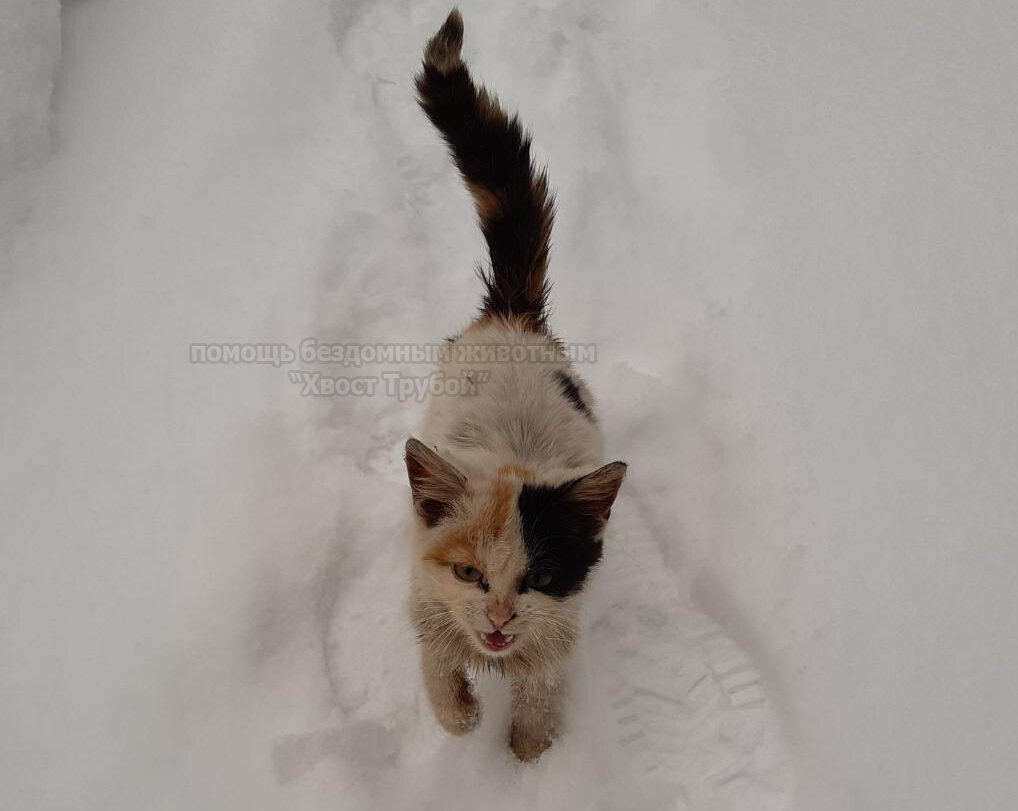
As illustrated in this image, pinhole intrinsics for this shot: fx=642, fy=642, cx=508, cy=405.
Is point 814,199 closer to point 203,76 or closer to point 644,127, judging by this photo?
point 644,127

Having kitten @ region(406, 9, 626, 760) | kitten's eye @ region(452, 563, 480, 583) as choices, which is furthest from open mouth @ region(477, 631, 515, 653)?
kitten's eye @ region(452, 563, 480, 583)

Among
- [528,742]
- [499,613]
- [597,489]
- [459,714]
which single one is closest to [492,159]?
[597,489]

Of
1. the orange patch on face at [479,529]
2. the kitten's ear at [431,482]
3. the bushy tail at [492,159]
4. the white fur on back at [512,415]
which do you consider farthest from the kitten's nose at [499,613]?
the bushy tail at [492,159]

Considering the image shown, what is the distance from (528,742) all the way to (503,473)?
3.30 ft

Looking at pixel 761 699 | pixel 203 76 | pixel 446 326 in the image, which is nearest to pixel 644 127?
pixel 446 326

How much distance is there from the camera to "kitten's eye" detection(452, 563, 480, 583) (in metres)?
1.72

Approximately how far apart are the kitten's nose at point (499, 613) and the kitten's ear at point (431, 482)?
11.8 inches

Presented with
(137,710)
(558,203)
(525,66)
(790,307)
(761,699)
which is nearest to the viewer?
(137,710)

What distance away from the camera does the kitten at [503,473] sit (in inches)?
66.5

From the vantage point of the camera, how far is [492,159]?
246 centimetres

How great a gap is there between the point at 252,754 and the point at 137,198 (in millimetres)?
2430

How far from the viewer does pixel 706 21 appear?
11.8 ft

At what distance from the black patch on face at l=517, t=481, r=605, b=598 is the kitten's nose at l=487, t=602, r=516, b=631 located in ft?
0.23

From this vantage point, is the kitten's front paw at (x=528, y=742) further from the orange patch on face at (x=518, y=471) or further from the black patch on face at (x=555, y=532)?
the orange patch on face at (x=518, y=471)
